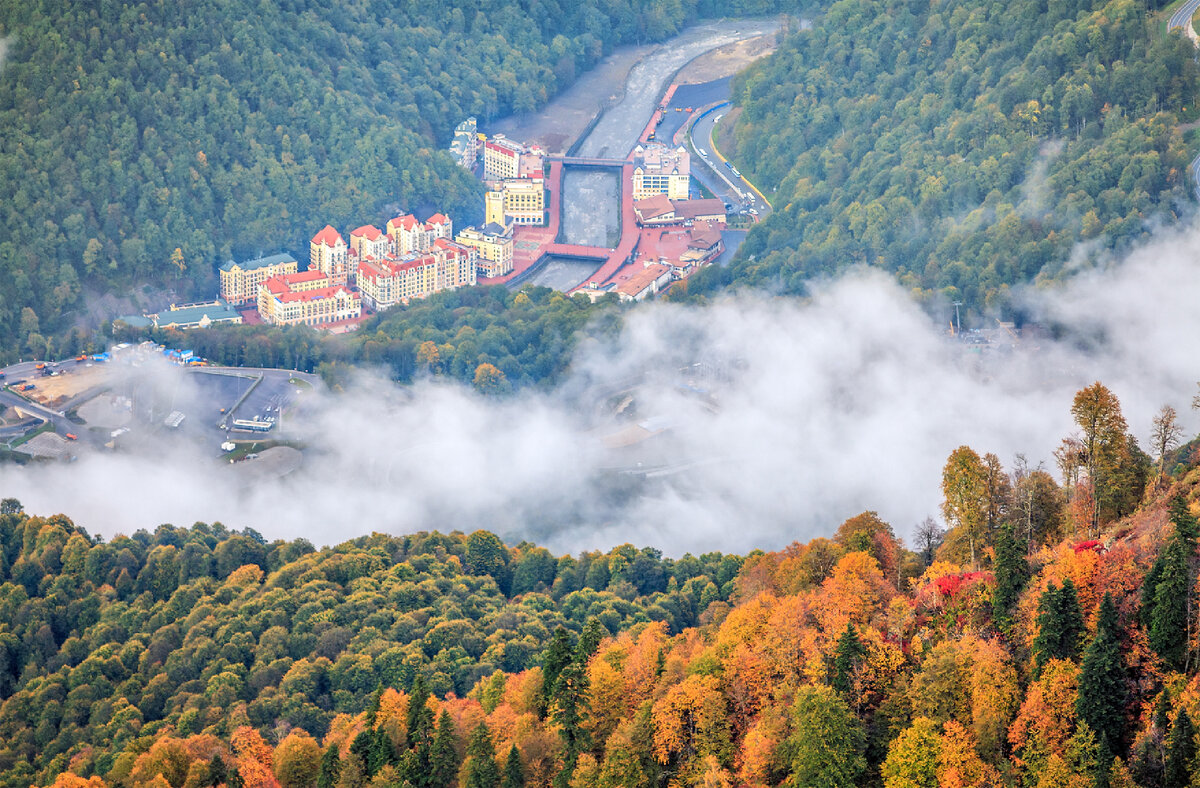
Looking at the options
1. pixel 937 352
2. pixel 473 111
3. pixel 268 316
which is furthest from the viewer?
pixel 473 111

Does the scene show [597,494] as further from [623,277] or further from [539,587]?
[623,277]

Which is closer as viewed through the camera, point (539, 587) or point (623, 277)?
point (539, 587)

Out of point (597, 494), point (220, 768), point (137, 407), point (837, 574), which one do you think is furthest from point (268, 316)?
point (837, 574)

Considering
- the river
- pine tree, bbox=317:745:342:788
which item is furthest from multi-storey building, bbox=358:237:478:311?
pine tree, bbox=317:745:342:788

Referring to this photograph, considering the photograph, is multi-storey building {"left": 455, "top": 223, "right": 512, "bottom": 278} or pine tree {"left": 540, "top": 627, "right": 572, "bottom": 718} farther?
multi-storey building {"left": 455, "top": 223, "right": 512, "bottom": 278}

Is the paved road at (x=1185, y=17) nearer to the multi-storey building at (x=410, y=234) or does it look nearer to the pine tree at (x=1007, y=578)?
the multi-storey building at (x=410, y=234)

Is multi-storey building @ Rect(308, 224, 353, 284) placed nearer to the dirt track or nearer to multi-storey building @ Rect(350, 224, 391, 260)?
multi-storey building @ Rect(350, 224, 391, 260)
